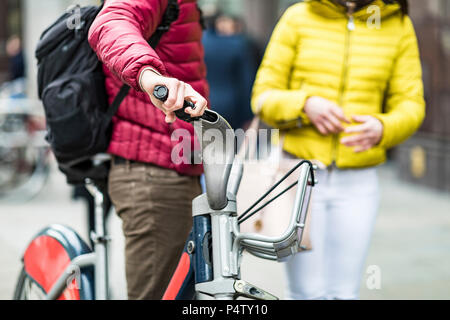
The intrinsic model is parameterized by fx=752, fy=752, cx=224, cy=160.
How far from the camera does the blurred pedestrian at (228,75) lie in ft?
18.8

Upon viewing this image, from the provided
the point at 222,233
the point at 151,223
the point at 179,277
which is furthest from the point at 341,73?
the point at 222,233

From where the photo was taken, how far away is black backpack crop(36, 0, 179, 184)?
256 cm

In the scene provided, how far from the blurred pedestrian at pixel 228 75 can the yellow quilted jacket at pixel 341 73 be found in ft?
8.40

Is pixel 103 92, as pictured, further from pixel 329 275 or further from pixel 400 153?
pixel 400 153

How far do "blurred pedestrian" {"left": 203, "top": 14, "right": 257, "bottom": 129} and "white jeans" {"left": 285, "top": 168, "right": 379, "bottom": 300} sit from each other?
8.68 ft

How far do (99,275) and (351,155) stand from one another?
111cm

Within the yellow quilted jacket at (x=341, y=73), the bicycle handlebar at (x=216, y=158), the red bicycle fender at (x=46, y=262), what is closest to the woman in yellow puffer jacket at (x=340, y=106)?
the yellow quilted jacket at (x=341, y=73)

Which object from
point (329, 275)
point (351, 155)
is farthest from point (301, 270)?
point (351, 155)

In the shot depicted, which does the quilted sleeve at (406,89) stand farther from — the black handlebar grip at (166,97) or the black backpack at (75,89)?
the black handlebar grip at (166,97)

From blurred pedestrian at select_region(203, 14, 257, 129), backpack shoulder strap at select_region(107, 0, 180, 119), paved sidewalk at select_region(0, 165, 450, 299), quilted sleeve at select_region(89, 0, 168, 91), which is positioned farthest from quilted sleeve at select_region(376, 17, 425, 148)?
blurred pedestrian at select_region(203, 14, 257, 129)

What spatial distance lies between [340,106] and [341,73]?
132mm

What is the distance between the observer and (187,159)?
8.45ft

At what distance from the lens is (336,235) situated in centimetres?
309

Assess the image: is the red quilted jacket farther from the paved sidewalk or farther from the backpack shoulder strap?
the paved sidewalk
